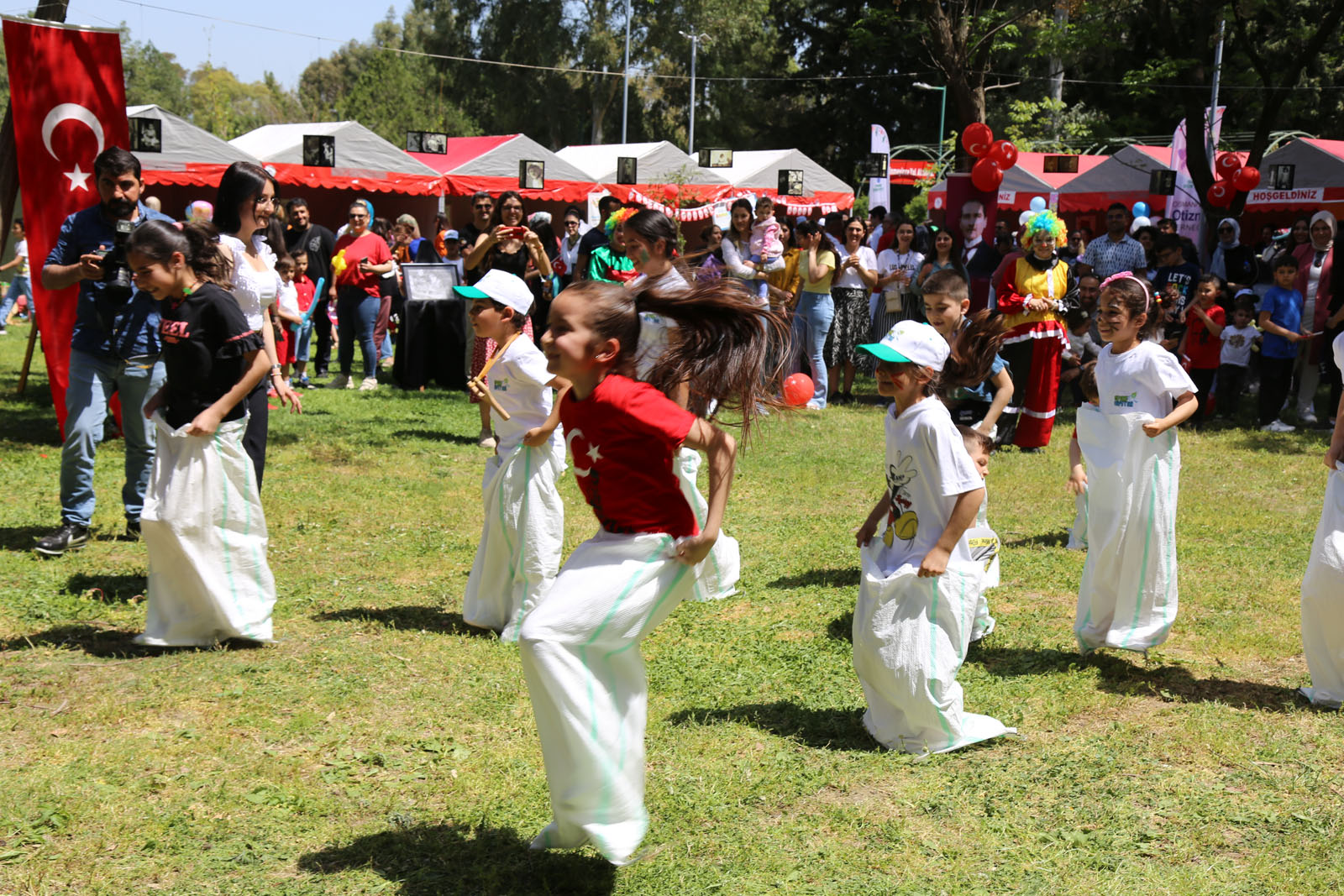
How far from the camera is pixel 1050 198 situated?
2222 cm

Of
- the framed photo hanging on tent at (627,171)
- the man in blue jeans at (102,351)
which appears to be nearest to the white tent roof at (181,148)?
the framed photo hanging on tent at (627,171)

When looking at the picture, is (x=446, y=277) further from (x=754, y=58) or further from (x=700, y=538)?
(x=754, y=58)

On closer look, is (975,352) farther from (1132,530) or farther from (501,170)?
(501,170)

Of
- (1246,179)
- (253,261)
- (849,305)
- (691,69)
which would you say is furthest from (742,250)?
(691,69)

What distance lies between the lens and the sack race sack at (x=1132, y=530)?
207 inches

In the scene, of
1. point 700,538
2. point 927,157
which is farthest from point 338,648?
point 927,157

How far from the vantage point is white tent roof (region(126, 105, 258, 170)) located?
60.7 feet

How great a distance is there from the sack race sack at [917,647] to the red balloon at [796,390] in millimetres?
755

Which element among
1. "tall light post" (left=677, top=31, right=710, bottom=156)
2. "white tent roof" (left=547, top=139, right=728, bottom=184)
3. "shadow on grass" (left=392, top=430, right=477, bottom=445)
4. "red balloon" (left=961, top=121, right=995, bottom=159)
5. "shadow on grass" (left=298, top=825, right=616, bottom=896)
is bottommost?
"shadow on grass" (left=298, top=825, right=616, bottom=896)

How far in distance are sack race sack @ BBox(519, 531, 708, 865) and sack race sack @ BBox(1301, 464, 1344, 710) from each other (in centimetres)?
300

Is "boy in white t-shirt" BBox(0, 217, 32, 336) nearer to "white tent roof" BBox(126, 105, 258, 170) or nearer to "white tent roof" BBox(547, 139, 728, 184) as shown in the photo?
"white tent roof" BBox(126, 105, 258, 170)

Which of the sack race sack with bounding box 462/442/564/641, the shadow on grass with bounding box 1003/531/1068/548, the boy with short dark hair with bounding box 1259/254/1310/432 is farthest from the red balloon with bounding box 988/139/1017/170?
the sack race sack with bounding box 462/442/564/641

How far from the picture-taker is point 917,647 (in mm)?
4219

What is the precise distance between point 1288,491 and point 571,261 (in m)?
8.54
